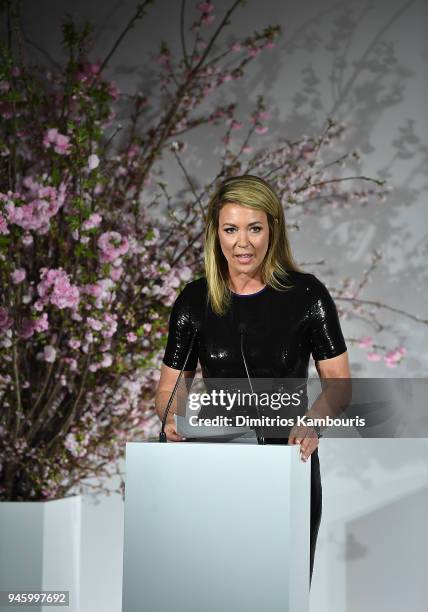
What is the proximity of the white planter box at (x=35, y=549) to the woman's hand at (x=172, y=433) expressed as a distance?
3.97 feet

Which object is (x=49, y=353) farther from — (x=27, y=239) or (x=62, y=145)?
(x=62, y=145)

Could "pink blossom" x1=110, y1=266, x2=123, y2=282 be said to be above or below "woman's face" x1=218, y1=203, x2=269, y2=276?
above

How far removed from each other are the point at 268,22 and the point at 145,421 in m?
1.75

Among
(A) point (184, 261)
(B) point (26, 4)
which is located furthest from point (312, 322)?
(B) point (26, 4)

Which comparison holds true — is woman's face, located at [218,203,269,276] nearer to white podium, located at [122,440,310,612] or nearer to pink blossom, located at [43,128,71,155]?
white podium, located at [122,440,310,612]

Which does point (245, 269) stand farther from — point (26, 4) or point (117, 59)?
point (26, 4)

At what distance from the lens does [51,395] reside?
3.18 metres

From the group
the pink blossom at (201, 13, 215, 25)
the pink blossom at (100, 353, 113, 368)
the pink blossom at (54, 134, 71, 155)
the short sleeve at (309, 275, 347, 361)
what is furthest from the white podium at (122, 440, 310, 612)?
the pink blossom at (201, 13, 215, 25)

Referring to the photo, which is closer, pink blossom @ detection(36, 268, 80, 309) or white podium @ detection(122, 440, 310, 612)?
white podium @ detection(122, 440, 310, 612)

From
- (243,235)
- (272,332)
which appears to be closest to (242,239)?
(243,235)

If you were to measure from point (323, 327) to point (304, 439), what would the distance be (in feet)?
1.33

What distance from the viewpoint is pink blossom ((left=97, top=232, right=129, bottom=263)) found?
121 inches

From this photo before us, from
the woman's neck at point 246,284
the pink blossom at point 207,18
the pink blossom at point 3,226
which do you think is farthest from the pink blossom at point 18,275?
the pink blossom at point 207,18

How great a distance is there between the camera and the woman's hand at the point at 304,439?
68.9 inches
